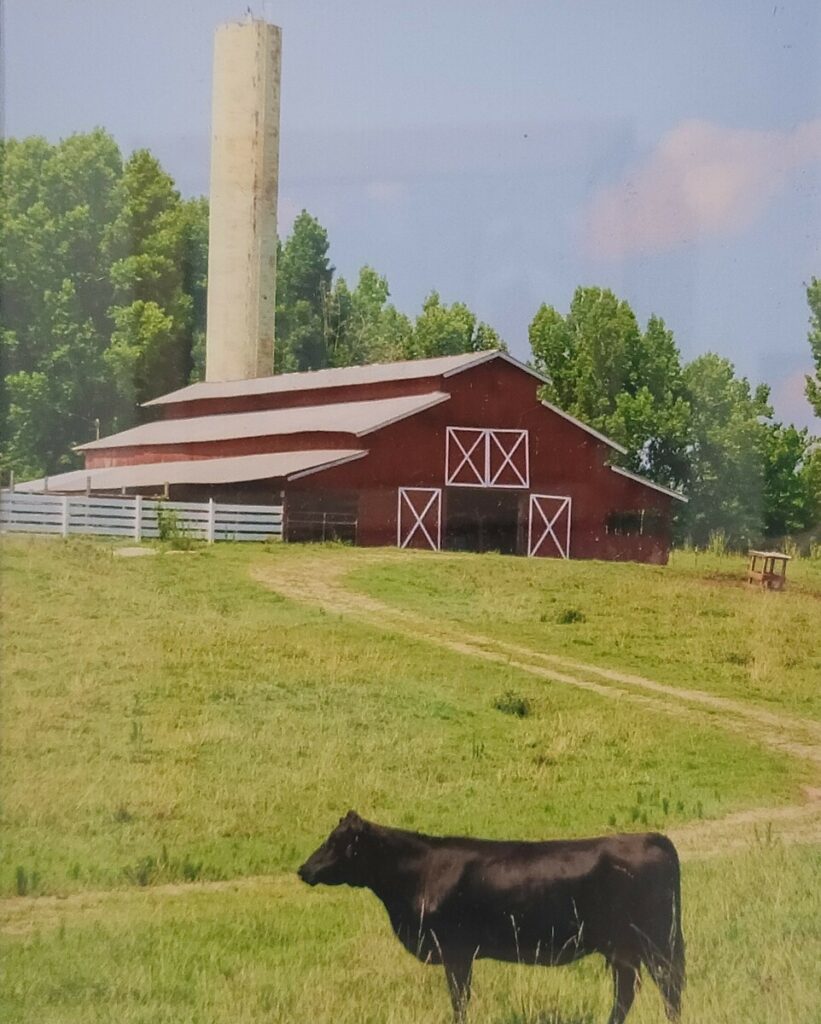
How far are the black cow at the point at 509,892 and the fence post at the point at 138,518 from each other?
3.05 feet

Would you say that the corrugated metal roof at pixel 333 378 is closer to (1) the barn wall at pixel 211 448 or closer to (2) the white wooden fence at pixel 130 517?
(1) the barn wall at pixel 211 448

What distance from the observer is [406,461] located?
3709 mm

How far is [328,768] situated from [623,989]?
0.92m

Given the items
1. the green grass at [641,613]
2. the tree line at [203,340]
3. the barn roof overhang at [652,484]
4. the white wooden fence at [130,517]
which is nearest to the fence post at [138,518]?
the white wooden fence at [130,517]

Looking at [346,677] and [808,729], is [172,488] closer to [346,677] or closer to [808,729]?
[346,677]

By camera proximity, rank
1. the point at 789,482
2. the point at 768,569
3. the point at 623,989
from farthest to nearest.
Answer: the point at 789,482 → the point at 768,569 → the point at 623,989

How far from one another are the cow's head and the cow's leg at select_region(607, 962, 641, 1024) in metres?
0.70

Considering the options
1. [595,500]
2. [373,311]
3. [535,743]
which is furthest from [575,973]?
[373,311]

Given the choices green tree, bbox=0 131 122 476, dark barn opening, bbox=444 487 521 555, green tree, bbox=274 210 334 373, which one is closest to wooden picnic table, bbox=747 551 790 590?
dark barn opening, bbox=444 487 521 555

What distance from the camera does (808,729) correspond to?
376 cm

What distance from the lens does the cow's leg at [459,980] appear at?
3.32 m

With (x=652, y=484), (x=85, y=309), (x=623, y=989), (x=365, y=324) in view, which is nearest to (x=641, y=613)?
(x=652, y=484)

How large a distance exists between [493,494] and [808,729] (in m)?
1.09

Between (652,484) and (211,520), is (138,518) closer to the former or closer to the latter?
(211,520)
